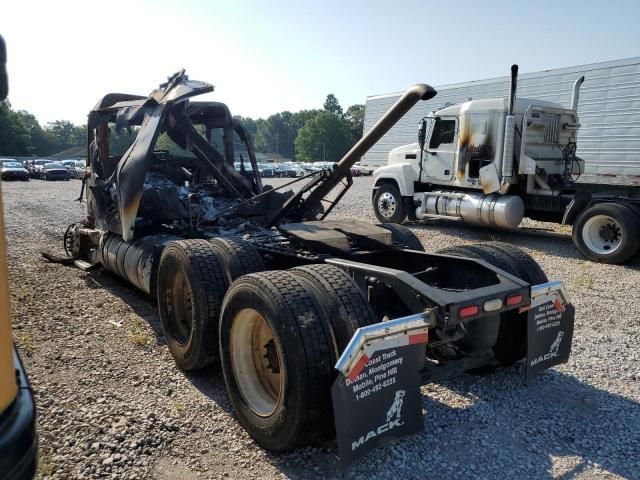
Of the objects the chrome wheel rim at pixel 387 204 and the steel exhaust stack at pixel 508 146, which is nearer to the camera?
the steel exhaust stack at pixel 508 146

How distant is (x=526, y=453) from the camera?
3131mm

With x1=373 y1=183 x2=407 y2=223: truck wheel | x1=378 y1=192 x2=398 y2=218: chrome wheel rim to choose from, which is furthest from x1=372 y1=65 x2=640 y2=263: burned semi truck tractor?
x1=378 y1=192 x2=398 y2=218: chrome wheel rim

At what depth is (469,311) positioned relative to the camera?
3.07 m

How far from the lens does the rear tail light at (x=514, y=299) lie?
334cm

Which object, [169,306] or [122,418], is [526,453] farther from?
[169,306]

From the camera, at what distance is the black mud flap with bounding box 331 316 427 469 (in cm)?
266

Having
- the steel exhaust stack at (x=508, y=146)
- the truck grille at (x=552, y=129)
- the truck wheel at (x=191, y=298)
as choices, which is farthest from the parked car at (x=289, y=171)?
the truck wheel at (x=191, y=298)

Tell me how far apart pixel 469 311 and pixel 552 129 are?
931cm

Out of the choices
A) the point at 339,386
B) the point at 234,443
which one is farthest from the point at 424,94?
the point at 234,443

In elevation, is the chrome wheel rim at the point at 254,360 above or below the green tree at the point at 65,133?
below

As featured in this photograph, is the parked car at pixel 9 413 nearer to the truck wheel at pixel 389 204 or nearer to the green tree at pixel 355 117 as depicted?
the truck wheel at pixel 389 204

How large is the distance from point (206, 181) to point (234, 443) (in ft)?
16.0

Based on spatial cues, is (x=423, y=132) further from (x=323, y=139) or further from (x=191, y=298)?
(x=323, y=139)

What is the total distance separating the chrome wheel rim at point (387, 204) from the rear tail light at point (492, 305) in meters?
9.70
